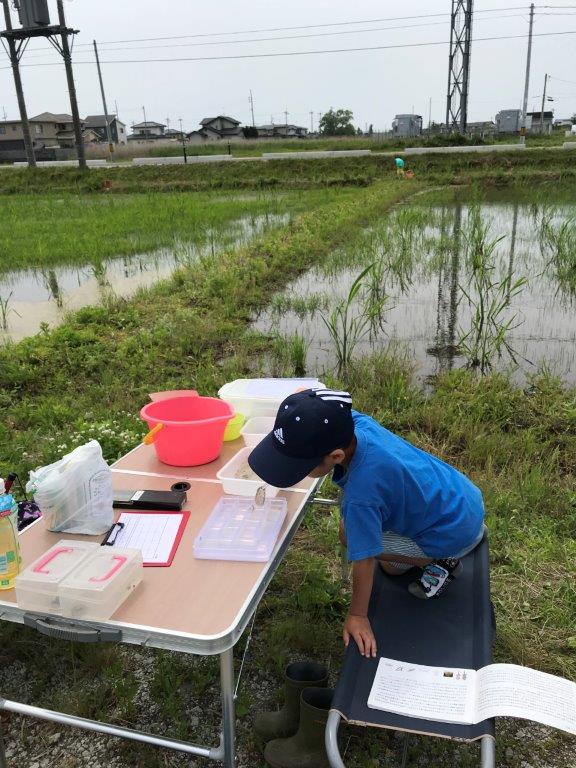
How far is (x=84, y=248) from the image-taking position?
28.2ft

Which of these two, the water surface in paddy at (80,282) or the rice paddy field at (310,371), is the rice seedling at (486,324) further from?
the water surface in paddy at (80,282)

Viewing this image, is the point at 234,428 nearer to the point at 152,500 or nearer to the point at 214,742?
the point at 152,500

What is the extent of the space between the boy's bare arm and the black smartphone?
0.52 metres

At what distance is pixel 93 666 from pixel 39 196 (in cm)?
1795

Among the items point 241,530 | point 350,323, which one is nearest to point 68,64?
point 350,323

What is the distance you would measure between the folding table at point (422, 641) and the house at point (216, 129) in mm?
55340

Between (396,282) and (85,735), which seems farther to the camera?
(396,282)

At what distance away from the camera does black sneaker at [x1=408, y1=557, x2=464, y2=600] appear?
1.64 m

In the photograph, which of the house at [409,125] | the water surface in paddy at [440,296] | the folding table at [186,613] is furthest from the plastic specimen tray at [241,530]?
the house at [409,125]

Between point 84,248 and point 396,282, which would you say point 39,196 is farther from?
point 396,282

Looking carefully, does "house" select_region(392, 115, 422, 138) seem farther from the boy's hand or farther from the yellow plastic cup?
the boy's hand

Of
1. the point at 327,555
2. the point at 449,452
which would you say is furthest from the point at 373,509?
the point at 449,452

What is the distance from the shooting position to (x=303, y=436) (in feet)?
4.58

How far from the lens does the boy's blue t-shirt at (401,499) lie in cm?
146
